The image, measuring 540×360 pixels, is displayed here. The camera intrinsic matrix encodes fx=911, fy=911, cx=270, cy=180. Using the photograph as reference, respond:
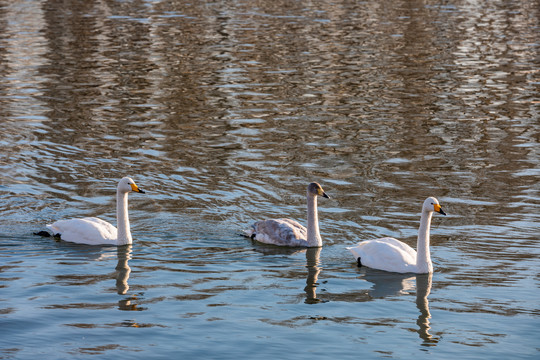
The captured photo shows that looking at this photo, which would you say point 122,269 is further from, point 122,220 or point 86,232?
point 86,232

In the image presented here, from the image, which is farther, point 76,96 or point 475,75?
point 475,75

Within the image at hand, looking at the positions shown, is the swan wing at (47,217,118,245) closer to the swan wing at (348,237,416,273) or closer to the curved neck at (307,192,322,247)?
the curved neck at (307,192,322,247)

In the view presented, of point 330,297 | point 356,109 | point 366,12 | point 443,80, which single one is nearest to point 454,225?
point 330,297

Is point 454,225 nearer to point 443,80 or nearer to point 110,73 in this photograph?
point 443,80

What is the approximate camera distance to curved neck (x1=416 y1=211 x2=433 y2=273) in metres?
14.1

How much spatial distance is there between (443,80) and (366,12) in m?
23.7

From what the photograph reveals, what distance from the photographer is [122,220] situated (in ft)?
50.4

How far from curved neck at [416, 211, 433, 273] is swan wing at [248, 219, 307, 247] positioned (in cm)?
226

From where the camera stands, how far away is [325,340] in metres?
11.7

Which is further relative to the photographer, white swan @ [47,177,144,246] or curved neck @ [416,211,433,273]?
white swan @ [47,177,144,246]

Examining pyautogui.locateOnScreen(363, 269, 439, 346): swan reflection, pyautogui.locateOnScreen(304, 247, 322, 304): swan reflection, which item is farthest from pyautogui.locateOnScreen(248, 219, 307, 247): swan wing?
pyautogui.locateOnScreen(363, 269, 439, 346): swan reflection

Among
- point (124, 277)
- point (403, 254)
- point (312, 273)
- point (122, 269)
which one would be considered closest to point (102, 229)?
point (122, 269)

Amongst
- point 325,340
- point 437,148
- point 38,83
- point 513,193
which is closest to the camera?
point 325,340

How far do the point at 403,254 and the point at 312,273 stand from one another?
146 centimetres
